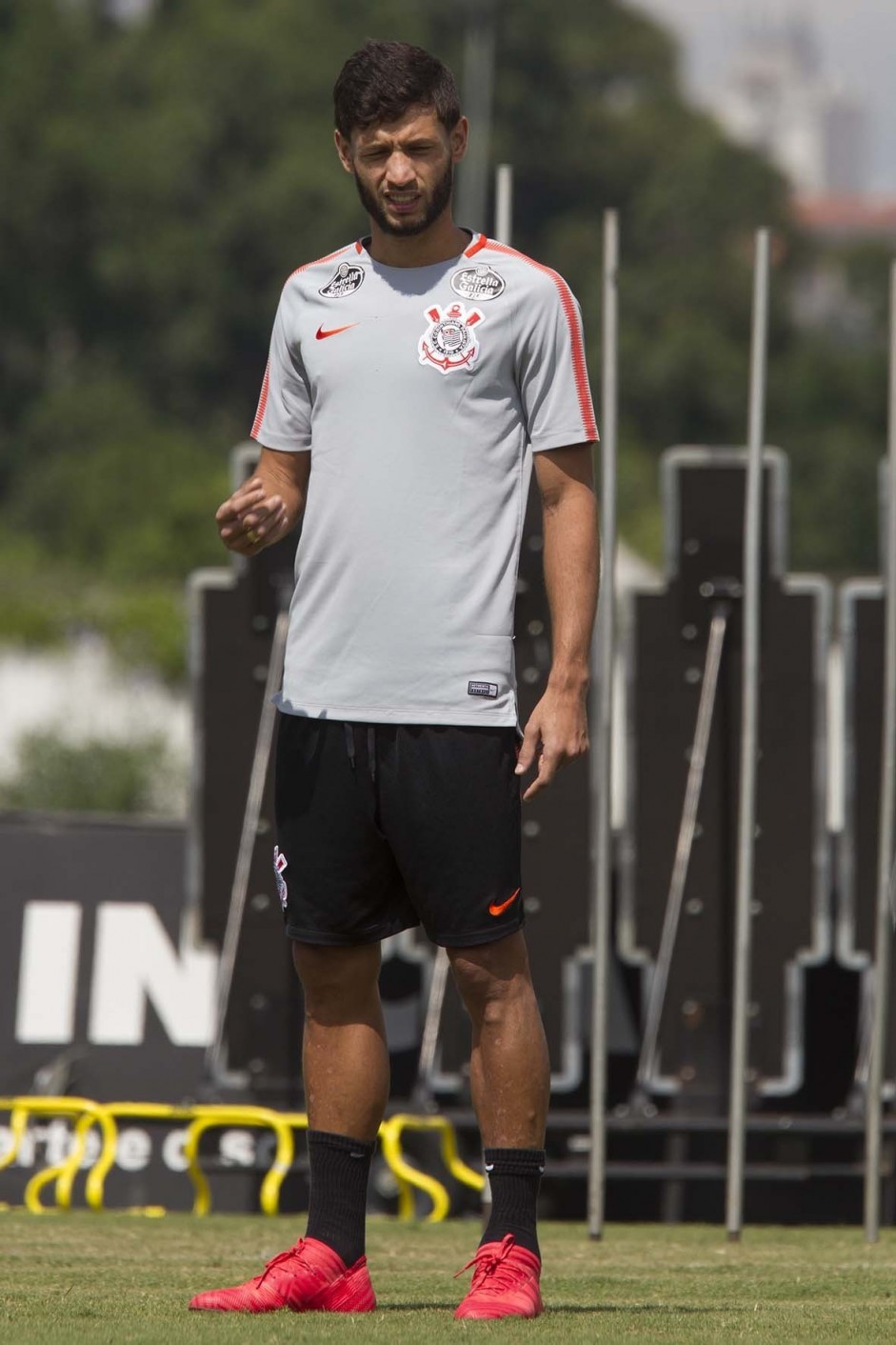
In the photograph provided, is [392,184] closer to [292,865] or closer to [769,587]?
[292,865]

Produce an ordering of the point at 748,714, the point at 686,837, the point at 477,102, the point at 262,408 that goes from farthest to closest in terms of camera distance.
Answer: the point at 477,102
the point at 686,837
the point at 748,714
the point at 262,408

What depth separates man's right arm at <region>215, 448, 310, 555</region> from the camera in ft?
12.6

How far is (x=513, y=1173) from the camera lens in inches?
152

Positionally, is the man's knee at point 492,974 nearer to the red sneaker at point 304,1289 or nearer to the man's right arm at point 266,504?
the red sneaker at point 304,1289

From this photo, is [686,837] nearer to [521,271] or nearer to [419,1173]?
[419,1173]

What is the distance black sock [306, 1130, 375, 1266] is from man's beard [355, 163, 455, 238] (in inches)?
56.9

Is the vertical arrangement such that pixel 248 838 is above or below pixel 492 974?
above

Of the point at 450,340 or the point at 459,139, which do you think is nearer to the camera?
the point at 450,340

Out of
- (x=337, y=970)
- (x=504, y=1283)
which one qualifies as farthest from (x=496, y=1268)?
(x=337, y=970)

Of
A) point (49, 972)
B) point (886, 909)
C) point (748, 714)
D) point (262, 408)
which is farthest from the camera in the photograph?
point (49, 972)

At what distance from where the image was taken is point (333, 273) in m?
3.96

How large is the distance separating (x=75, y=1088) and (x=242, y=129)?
5397 cm

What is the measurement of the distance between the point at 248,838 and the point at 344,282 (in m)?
3.76

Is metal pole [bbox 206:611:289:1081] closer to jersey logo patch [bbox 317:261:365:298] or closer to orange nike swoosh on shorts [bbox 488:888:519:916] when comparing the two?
jersey logo patch [bbox 317:261:365:298]
